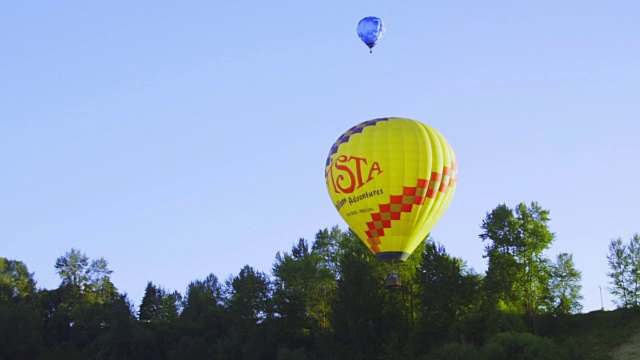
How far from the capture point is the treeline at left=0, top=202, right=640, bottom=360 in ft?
205

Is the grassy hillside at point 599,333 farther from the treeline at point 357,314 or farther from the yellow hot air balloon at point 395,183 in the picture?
the yellow hot air balloon at point 395,183

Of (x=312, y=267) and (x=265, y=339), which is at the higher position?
(x=312, y=267)

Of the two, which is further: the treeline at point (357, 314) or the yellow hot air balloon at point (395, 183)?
the treeline at point (357, 314)

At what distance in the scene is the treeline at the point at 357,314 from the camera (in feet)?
205

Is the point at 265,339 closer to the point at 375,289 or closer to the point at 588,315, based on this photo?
the point at 375,289

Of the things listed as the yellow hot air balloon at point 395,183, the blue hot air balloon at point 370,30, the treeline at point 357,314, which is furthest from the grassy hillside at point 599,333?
the blue hot air balloon at point 370,30

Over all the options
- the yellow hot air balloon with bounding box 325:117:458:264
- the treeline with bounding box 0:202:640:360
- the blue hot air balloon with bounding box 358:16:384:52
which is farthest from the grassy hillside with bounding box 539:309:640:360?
the blue hot air balloon with bounding box 358:16:384:52

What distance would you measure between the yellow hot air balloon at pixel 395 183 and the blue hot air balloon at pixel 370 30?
6554mm

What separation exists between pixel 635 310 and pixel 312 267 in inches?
1062

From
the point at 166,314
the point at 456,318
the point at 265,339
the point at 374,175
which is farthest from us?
the point at 166,314

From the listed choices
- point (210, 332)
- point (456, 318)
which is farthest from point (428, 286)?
point (210, 332)

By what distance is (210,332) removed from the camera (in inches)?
3327

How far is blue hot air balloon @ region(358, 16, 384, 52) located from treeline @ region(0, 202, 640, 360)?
19.9m

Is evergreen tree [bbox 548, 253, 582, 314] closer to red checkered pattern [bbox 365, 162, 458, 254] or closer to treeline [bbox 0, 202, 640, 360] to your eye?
treeline [bbox 0, 202, 640, 360]
